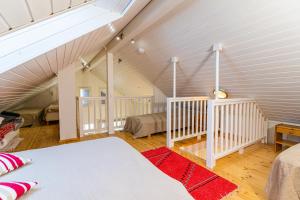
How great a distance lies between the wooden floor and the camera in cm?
182

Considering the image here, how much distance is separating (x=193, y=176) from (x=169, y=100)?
1.37 m

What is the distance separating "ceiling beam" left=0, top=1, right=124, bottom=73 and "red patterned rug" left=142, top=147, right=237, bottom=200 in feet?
6.47

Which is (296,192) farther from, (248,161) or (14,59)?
(14,59)

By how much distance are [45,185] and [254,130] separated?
11.1 feet

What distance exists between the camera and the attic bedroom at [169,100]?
3.15ft

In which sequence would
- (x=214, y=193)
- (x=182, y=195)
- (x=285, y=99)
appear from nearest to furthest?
(x=182, y=195), (x=214, y=193), (x=285, y=99)

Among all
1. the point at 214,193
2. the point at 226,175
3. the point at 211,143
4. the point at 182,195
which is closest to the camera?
the point at 182,195

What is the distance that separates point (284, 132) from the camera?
2.69 m

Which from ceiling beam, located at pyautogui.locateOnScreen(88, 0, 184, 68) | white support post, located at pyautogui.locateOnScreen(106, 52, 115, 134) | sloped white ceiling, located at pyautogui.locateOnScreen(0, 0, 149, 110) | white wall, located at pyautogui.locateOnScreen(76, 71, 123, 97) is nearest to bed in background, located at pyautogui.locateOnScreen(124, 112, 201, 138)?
white support post, located at pyautogui.locateOnScreen(106, 52, 115, 134)

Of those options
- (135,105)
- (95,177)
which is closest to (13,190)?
(95,177)

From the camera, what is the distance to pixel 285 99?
248 centimetres

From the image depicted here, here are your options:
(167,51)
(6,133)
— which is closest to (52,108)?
(6,133)


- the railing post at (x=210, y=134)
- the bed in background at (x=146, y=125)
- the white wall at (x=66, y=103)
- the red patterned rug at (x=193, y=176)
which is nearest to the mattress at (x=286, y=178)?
the red patterned rug at (x=193, y=176)

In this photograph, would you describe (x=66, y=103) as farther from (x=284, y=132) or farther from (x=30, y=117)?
(x=284, y=132)
